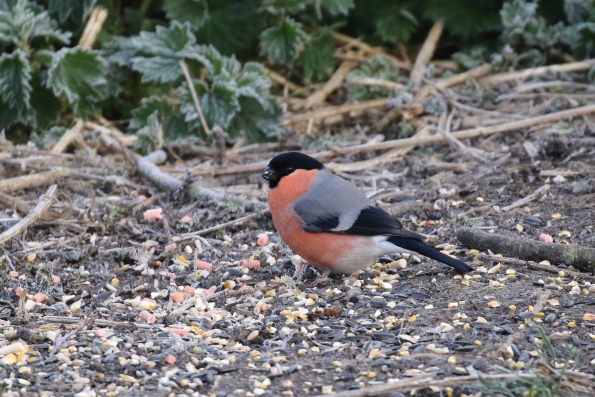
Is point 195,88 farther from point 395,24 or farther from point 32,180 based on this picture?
point 395,24

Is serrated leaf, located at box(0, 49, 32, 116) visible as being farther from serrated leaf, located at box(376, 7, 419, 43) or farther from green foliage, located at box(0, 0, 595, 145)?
serrated leaf, located at box(376, 7, 419, 43)

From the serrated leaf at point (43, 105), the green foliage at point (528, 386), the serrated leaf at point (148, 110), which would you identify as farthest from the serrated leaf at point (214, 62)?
the green foliage at point (528, 386)

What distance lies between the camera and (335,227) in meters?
4.29

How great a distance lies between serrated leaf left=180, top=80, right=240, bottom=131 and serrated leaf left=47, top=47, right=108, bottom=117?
23.3 inches

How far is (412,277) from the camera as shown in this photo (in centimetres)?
416

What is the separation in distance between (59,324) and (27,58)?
2.91 m

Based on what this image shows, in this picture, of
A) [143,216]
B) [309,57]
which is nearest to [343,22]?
[309,57]

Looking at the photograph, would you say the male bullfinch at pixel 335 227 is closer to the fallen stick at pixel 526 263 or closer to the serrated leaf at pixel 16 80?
the fallen stick at pixel 526 263

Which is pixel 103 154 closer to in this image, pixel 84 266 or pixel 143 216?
pixel 143 216

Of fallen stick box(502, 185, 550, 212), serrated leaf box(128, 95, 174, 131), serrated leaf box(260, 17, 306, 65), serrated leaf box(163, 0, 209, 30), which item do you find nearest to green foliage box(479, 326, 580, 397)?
fallen stick box(502, 185, 550, 212)

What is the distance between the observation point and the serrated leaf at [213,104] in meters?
6.05

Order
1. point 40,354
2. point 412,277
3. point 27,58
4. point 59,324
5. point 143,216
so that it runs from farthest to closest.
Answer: point 27,58, point 143,216, point 412,277, point 59,324, point 40,354

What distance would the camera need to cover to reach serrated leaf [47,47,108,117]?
581 cm

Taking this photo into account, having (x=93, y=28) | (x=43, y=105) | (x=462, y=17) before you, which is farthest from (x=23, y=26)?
(x=462, y=17)
